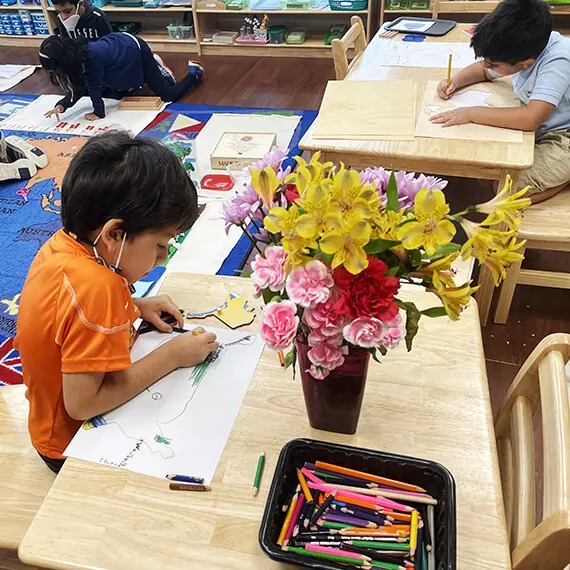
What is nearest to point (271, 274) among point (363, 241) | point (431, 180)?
point (363, 241)

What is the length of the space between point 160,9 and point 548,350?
4212mm

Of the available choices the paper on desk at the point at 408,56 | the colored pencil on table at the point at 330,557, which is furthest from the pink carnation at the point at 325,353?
the paper on desk at the point at 408,56

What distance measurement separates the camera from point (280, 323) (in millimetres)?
622

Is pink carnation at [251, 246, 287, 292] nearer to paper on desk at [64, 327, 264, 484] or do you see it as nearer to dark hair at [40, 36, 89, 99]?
paper on desk at [64, 327, 264, 484]

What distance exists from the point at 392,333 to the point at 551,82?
4.56 ft

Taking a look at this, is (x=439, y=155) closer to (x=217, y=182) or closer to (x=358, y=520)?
(x=358, y=520)

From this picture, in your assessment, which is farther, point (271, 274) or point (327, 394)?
point (327, 394)

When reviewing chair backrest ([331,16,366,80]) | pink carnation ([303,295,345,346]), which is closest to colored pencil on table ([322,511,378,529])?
pink carnation ([303,295,345,346])

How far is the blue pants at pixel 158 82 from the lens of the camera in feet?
11.6

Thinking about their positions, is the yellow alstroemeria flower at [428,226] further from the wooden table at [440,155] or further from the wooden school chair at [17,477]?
the wooden table at [440,155]

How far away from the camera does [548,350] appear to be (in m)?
0.87

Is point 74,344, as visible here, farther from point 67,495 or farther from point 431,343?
point 431,343

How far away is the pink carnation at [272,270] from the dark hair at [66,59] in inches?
121

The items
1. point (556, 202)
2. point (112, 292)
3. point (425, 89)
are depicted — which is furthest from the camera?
point (425, 89)
